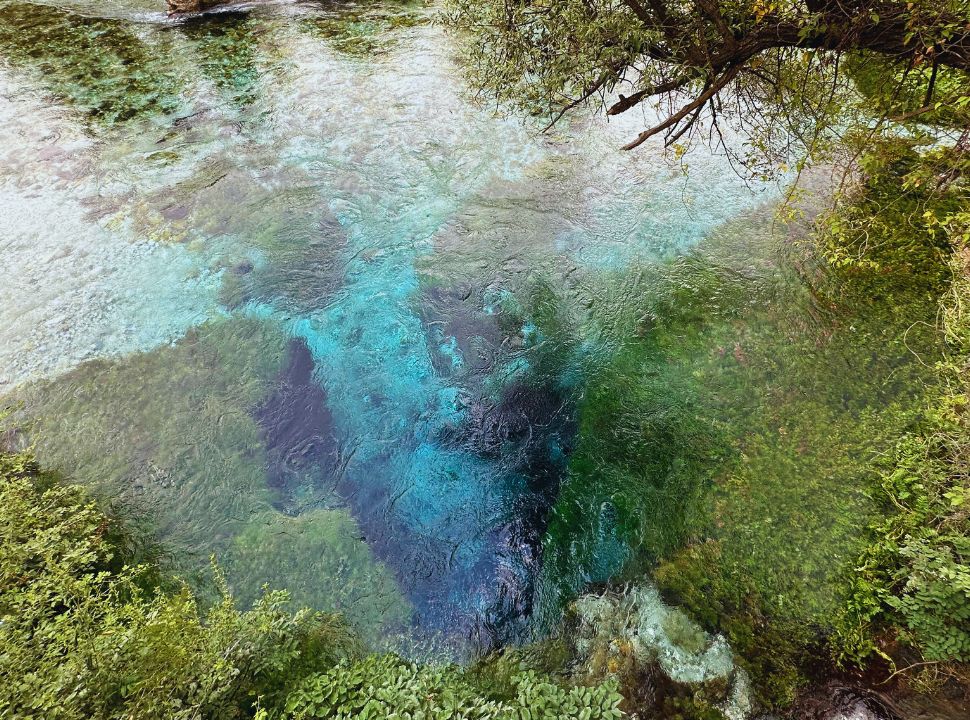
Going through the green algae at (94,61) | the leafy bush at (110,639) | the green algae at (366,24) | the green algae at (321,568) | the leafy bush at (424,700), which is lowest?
the green algae at (321,568)

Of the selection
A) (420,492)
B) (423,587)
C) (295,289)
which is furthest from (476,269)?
(423,587)

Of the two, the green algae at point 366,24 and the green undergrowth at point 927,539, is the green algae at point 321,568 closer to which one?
the green undergrowth at point 927,539

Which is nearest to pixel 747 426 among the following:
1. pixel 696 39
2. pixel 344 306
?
pixel 696 39

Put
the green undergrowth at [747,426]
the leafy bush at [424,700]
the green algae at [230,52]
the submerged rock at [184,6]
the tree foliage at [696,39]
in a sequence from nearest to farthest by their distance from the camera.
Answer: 1. the leafy bush at [424,700]
2. the tree foliage at [696,39]
3. the green undergrowth at [747,426]
4. the green algae at [230,52]
5. the submerged rock at [184,6]

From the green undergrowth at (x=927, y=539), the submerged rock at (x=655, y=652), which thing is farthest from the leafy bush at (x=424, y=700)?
the green undergrowth at (x=927, y=539)

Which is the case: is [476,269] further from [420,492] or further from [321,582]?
[321,582]

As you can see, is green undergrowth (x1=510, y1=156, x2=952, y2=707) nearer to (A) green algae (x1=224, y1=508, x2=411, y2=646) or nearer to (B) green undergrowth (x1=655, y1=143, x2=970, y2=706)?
(B) green undergrowth (x1=655, y1=143, x2=970, y2=706)
